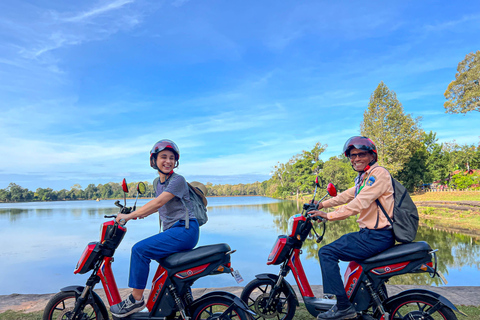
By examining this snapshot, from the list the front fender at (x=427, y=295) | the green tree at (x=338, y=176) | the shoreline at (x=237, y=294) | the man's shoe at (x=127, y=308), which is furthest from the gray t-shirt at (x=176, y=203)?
the green tree at (x=338, y=176)

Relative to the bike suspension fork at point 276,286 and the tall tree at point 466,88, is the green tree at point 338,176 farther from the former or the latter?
the bike suspension fork at point 276,286

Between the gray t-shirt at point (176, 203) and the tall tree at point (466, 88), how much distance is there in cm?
2803

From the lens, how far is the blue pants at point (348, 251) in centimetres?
282

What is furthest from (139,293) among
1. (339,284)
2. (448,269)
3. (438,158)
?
(438,158)

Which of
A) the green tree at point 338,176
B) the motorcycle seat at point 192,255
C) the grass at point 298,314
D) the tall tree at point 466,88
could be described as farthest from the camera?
the green tree at point 338,176

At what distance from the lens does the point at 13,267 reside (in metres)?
9.97

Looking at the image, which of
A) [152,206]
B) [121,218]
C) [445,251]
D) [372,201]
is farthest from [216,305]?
Answer: [445,251]

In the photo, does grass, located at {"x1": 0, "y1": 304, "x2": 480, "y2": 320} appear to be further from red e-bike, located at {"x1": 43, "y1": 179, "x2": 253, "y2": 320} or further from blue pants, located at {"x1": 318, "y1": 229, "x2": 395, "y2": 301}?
red e-bike, located at {"x1": 43, "y1": 179, "x2": 253, "y2": 320}

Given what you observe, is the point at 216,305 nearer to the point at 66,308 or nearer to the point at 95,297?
the point at 95,297

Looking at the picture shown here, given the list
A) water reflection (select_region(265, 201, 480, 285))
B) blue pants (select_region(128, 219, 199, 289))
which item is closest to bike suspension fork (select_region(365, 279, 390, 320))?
blue pants (select_region(128, 219, 199, 289))

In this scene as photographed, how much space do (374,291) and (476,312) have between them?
1.71m

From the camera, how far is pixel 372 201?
2.78 m

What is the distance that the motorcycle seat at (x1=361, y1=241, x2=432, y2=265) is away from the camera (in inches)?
107

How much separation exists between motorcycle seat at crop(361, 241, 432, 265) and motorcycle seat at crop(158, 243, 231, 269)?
50.3 inches
